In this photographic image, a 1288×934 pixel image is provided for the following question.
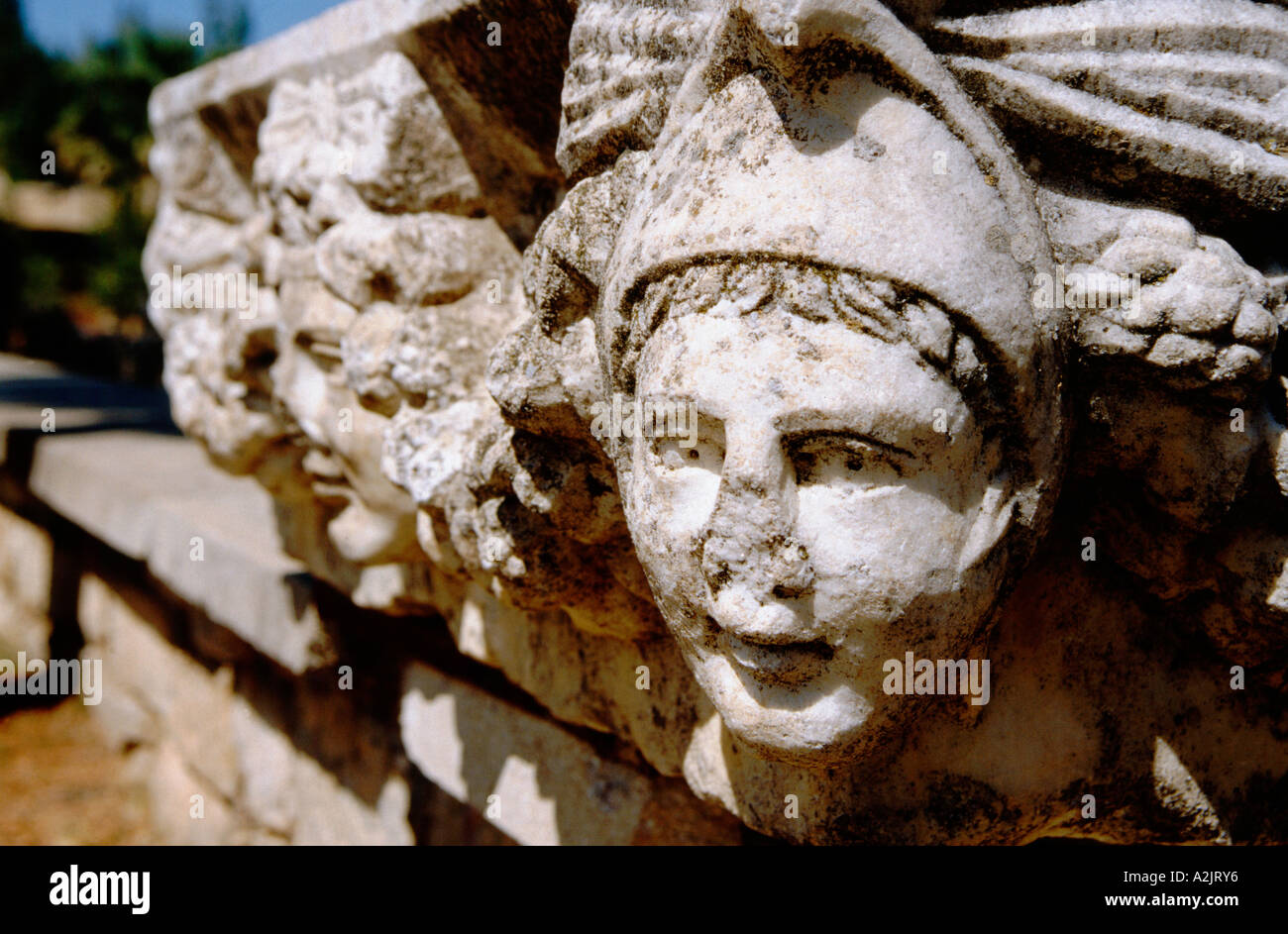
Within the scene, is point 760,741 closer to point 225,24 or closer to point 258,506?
point 258,506

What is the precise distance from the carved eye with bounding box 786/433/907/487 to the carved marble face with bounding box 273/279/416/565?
942 millimetres

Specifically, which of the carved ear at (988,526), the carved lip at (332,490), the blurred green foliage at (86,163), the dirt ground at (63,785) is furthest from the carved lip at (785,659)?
the blurred green foliage at (86,163)

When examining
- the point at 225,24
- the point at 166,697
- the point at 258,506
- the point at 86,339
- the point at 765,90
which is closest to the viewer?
the point at 765,90

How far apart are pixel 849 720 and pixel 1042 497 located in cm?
26

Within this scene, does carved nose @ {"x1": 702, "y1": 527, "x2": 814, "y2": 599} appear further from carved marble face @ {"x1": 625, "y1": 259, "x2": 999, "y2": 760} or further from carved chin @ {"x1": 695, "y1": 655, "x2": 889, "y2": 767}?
carved chin @ {"x1": 695, "y1": 655, "x2": 889, "y2": 767}

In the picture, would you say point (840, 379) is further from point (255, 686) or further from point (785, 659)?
point (255, 686)

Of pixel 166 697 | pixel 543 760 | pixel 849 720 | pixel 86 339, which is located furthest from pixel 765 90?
pixel 86 339

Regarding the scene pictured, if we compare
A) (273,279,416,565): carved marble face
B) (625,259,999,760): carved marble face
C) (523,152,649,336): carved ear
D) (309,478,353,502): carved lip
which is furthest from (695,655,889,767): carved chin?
A: (309,478,353,502): carved lip

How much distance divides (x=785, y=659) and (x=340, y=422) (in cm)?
109

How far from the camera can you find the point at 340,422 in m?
1.85

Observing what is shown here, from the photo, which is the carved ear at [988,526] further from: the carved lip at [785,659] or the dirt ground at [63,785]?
the dirt ground at [63,785]

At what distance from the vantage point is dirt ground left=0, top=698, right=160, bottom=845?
3.49 metres

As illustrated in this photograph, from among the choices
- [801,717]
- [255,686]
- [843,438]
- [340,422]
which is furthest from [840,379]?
[255,686]

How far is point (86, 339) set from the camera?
922 cm
